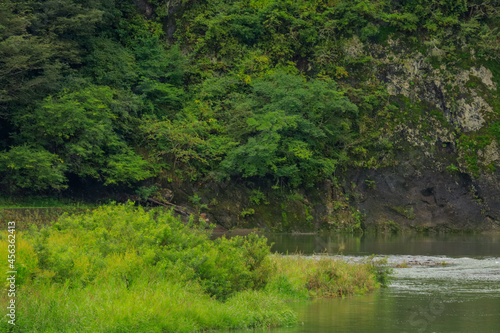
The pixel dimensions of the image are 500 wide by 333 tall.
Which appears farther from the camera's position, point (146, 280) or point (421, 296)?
point (421, 296)

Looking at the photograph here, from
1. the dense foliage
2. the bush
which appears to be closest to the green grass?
the dense foliage

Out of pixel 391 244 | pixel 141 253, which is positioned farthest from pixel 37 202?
pixel 141 253

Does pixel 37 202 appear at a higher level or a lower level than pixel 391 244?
higher

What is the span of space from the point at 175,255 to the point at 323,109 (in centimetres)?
3420

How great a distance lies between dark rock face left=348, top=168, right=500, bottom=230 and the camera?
5062 centimetres

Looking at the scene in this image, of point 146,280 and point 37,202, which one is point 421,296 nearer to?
point 146,280

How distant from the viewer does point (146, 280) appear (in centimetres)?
1720

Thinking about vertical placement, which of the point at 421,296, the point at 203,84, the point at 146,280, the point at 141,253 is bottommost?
the point at 421,296

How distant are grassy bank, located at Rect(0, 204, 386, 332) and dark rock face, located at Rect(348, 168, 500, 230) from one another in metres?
28.0

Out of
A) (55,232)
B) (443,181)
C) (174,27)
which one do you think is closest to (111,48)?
(174,27)

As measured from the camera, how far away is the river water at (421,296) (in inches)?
673

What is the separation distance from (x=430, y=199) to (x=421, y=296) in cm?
3042

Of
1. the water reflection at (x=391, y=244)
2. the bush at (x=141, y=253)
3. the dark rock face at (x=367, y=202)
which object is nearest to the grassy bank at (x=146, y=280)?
the bush at (x=141, y=253)

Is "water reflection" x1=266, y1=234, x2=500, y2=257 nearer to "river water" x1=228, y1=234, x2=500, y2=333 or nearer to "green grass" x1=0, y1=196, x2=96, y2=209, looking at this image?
"river water" x1=228, y1=234, x2=500, y2=333
